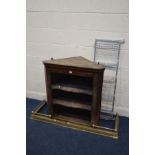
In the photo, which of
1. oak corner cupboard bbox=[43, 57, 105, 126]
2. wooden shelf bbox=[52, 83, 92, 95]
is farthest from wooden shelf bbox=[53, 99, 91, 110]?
wooden shelf bbox=[52, 83, 92, 95]

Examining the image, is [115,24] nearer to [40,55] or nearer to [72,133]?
[40,55]

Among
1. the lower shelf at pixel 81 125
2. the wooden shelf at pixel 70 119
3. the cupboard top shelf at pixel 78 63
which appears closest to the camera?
the cupboard top shelf at pixel 78 63

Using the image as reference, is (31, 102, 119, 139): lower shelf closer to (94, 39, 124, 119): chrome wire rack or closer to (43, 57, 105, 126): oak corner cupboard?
(43, 57, 105, 126): oak corner cupboard

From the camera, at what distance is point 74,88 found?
88.2 inches

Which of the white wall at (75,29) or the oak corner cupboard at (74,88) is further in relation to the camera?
the white wall at (75,29)

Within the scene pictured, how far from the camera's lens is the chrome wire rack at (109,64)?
2391 mm

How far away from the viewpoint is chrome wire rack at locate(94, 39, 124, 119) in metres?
2.39

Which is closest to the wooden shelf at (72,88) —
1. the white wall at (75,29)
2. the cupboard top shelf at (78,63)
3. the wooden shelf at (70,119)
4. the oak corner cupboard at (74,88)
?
the oak corner cupboard at (74,88)

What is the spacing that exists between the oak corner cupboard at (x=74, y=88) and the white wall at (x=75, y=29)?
1.11 ft

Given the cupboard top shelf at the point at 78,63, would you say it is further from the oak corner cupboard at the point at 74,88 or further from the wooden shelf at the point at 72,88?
the wooden shelf at the point at 72,88

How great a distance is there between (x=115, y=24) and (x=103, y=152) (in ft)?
4.98

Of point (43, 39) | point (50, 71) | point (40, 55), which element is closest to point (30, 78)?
point (40, 55)
